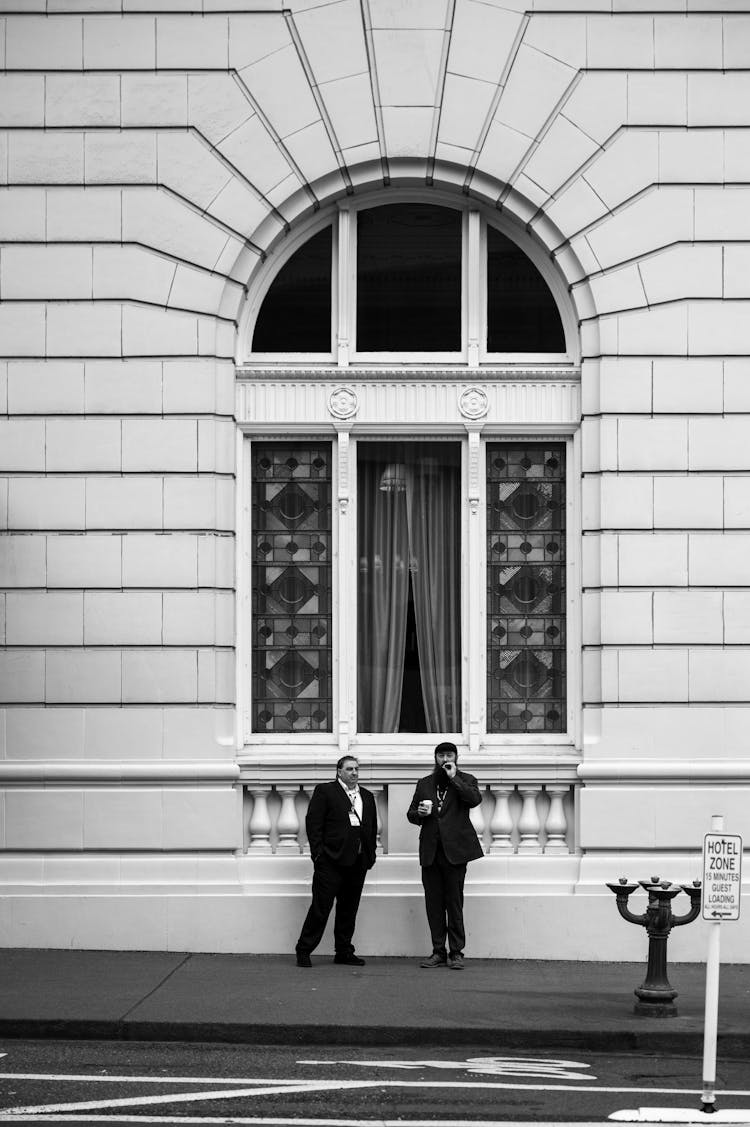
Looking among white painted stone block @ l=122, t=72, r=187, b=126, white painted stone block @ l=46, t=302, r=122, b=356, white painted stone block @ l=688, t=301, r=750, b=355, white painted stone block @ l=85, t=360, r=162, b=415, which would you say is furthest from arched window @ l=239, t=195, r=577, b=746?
white painted stone block @ l=122, t=72, r=187, b=126

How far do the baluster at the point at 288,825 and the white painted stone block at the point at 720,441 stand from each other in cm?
484

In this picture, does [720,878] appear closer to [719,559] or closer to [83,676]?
[719,559]

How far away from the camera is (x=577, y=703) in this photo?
51.0 feet

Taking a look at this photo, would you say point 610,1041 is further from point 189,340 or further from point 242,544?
point 189,340

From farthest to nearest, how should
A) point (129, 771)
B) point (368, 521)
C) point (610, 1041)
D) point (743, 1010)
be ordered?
point (368, 521), point (129, 771), point (743, 1010), point (610, 1041)

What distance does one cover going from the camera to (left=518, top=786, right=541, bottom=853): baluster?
50.1ft

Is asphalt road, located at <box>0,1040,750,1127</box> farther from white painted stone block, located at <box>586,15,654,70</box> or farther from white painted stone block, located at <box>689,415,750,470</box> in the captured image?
white painted stone block, located at <box>586,15,654,70</box>

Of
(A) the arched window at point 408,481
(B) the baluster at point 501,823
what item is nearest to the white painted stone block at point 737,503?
(A) the arched window at point 408,481

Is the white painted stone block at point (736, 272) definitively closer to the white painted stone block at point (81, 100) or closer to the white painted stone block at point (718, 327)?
the white painted stone block at point (718, 327)

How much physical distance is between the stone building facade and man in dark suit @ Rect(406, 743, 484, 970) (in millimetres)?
604

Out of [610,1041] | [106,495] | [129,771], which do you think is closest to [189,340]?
[106,495]

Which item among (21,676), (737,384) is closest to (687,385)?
(737,384)

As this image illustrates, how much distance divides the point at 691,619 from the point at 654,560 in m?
0.64

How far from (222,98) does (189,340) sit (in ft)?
7.51
